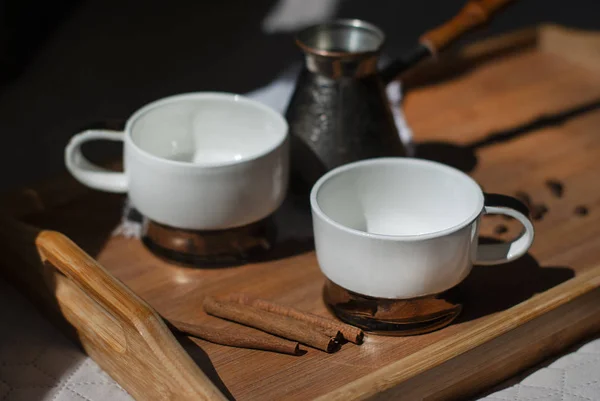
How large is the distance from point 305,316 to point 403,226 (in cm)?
11

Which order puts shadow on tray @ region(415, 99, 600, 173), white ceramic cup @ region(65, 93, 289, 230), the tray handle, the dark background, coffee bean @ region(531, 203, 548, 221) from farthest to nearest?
the dark background, shadow on tray @ region(415, 99, 600, 173), coffee bean @ region(531, 203, 548, 221), white ceramic cup @ region(65, 93, 289, 230), the tray handle

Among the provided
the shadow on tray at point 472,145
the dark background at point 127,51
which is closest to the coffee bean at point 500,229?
the shadow on tray at point 472,145

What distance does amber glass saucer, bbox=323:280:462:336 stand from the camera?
2.11ft

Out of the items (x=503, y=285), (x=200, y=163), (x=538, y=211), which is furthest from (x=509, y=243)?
(x=200, y=163)

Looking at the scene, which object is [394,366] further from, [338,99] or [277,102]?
[277,102]

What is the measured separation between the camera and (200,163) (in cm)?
74

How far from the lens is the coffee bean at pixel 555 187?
84cm

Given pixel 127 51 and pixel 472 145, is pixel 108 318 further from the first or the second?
pixel 127 51

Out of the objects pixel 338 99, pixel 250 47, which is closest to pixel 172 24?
pixel 250 47

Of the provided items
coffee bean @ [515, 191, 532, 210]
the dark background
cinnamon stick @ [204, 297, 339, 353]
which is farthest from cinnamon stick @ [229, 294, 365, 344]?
the dark background

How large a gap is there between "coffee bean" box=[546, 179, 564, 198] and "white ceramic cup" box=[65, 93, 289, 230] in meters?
0.26

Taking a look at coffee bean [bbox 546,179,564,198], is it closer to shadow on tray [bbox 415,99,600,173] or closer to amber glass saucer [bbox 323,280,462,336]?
shadow on tray [bbox 415,99,600,173]

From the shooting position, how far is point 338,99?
0.78m

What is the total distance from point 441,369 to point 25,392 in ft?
1.01
